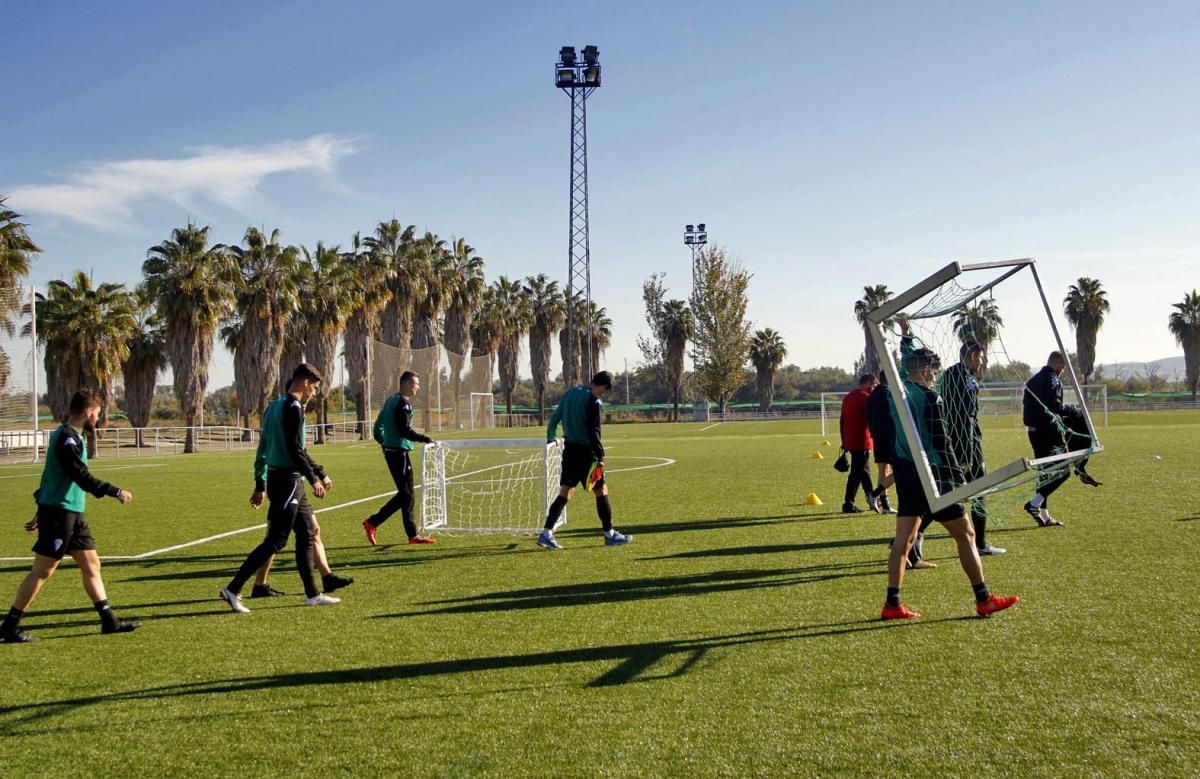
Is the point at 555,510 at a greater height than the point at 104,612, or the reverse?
the point at 555,510

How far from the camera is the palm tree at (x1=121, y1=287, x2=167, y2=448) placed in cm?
4997

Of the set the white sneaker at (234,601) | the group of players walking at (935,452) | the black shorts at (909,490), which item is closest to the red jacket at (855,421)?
the group of players walking at (935,452)

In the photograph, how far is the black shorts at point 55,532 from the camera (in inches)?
261

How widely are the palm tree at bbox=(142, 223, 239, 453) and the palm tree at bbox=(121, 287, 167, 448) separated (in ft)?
19.2

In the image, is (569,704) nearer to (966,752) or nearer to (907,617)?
(966,752)

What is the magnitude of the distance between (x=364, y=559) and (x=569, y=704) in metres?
5.78

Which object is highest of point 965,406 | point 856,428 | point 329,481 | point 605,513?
point 965,406

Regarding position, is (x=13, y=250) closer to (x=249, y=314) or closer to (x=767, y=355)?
(x=249, y=314)

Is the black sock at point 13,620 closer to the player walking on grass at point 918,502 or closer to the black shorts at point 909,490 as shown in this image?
the player walking on grass at point 918,502

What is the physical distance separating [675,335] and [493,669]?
84.2 m

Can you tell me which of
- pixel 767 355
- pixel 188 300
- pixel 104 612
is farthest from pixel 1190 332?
pixel 104 612

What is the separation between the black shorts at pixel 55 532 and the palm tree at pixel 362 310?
4745cm

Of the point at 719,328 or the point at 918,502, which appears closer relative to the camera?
the point at 918,502

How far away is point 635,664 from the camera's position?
5707 mm
